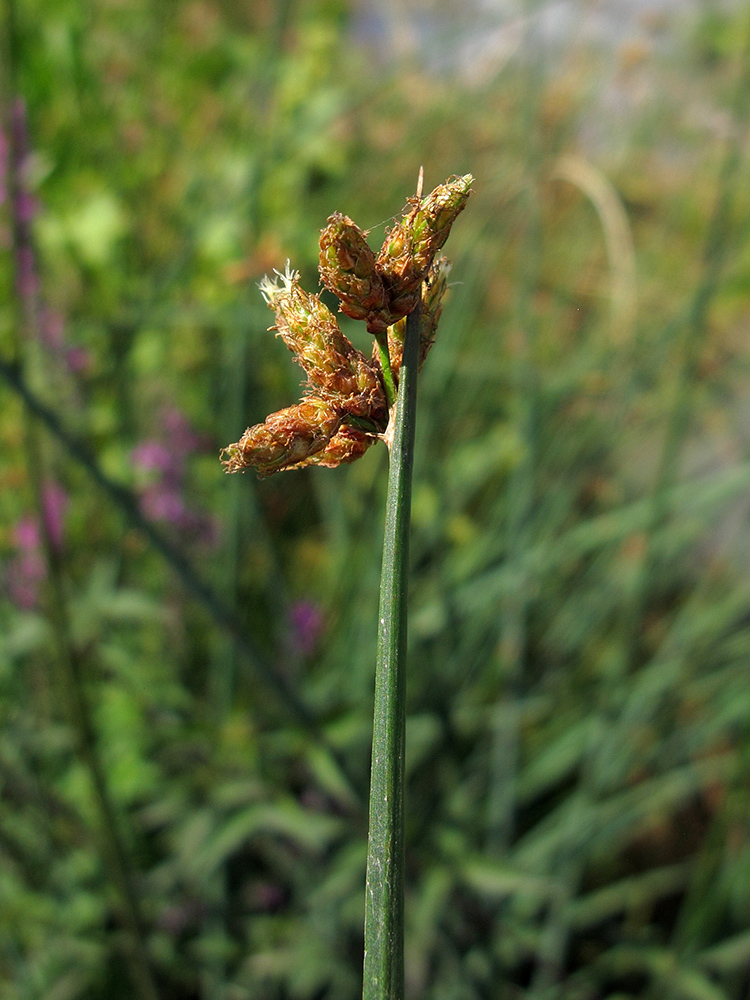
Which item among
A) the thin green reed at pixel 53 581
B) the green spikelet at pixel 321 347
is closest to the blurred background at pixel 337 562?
the thin green reed at pixel 53 581

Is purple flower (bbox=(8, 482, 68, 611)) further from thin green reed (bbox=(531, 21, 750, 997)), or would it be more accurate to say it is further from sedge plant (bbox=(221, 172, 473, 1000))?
sedge plant (bbox=(221, 172, 473, 1000))

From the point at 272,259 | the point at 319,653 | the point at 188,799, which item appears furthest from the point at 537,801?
the point at 272,259

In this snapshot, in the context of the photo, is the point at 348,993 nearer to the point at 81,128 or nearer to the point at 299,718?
the point at 299,718

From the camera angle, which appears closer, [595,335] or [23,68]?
[23,68]

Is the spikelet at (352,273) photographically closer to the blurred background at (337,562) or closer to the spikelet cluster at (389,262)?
the spikelet cluster at (389,262)

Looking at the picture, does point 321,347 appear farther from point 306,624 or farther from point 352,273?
point 306,624

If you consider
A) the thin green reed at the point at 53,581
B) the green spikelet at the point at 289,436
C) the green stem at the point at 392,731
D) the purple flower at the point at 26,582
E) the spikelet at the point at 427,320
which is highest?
the purple flower at the point at 26,582
